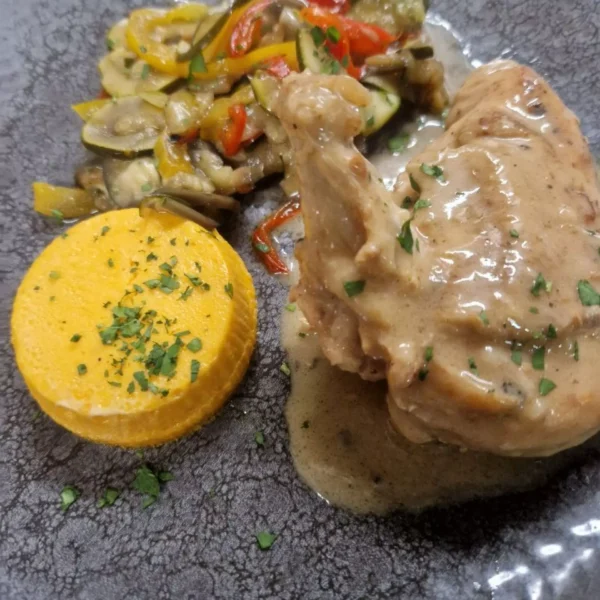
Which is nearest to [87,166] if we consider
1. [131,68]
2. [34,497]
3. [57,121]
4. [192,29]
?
[57,121]

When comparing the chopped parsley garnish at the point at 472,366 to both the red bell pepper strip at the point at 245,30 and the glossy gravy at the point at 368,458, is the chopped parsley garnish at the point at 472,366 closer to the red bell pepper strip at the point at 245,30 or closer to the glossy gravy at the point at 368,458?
the glossy gravy at the point at 368,458

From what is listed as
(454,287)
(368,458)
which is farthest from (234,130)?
(368,458)

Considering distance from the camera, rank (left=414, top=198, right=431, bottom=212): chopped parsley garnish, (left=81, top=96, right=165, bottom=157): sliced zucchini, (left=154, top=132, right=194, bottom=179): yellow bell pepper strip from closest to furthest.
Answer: (left=414, top=198, right=431, bottom=212): chopped parsley garnish → (left=154, top=132, right=194, bottom=179): yellow bell pepper strip → (left=81, top=96, right=165, bottom=157): sliced zucchini

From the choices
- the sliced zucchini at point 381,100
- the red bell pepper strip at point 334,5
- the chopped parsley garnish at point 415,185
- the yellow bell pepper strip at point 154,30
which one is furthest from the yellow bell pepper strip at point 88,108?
the chopped parsley garnish at point 415,185

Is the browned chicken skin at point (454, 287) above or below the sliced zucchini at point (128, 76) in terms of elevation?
above

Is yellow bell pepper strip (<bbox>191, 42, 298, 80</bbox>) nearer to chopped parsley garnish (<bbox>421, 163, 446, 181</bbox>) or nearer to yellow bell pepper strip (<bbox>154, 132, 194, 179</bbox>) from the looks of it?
yellow bell pepper strip (<bbox>154, 132, 194, 179</bbox>)

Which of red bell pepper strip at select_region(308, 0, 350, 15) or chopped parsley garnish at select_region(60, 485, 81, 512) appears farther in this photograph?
red bell pepper strip at select_region(308, 0, 350, 15)

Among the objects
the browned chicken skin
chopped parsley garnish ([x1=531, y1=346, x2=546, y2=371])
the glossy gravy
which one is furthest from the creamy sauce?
chopped parsley garnish ([x1=531, y1=346, x2=546, y2=371])

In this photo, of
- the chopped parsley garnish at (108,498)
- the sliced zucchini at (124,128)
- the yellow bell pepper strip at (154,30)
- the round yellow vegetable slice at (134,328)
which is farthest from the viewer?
the yellow bell pepper strip at (154,30)
